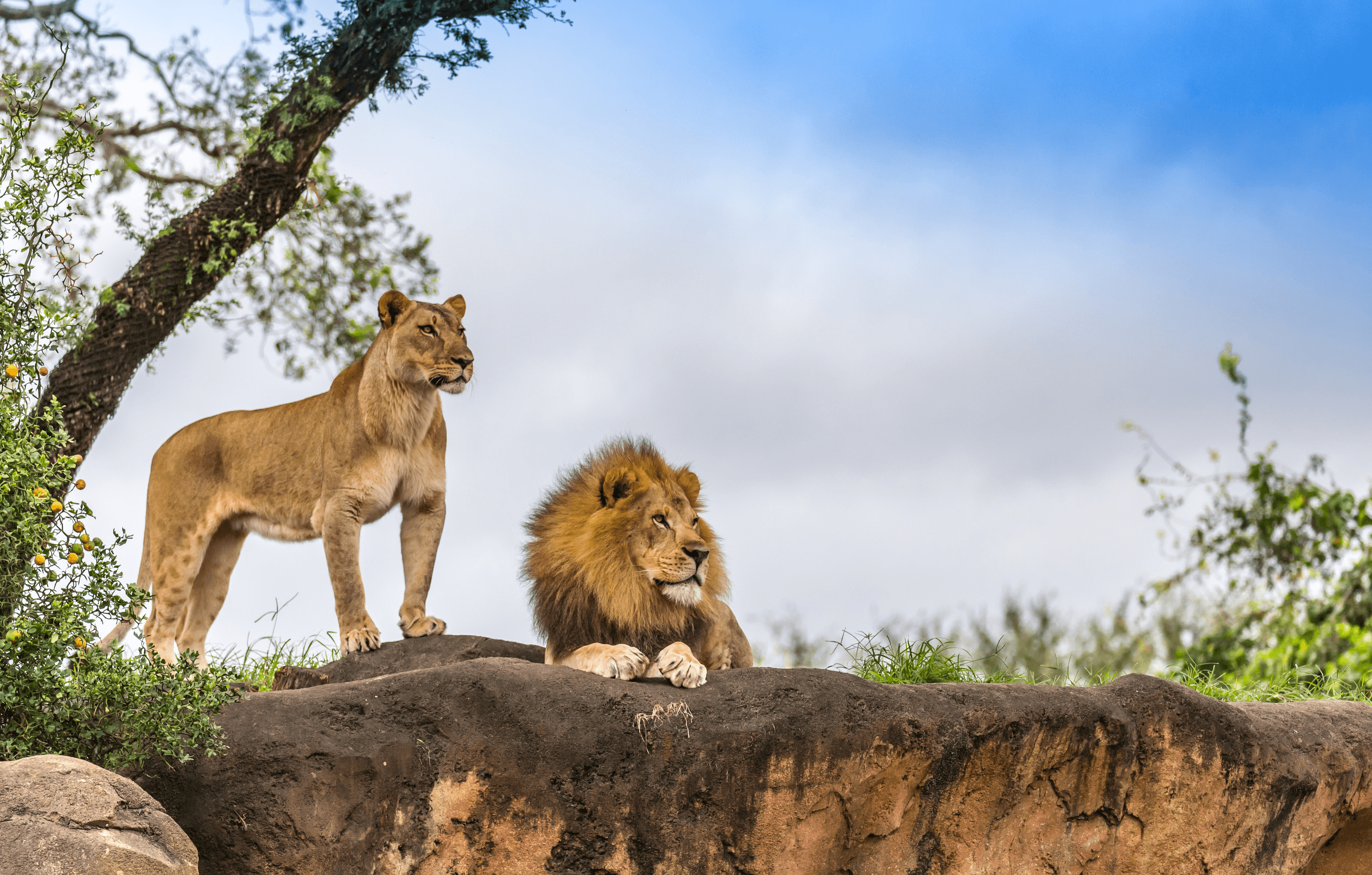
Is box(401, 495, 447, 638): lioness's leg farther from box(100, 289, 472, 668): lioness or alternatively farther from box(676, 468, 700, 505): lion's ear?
box(676, 468, 700, 505): lion's ear

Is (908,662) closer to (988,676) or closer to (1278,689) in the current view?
(988,676)

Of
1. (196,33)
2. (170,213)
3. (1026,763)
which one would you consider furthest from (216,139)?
(1026,763)

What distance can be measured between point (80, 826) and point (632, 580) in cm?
221

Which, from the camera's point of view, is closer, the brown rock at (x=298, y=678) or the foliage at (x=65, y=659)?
the foliage at (x=65, y=659)

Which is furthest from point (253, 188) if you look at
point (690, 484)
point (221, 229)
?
point (690, 484)

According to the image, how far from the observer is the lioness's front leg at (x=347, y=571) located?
6281mm

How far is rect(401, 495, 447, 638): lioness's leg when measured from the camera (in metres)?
6.56

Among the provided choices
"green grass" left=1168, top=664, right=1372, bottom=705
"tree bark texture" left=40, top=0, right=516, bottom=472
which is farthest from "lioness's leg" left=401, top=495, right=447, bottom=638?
"green grass" left=1168, top=664, right=1372, bottom=705

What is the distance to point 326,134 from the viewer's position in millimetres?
7730

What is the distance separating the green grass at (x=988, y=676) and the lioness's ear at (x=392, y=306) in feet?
9.46

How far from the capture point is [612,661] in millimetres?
4777

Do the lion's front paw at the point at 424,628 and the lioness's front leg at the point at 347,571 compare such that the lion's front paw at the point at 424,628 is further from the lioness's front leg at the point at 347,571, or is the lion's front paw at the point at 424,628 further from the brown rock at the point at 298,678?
the brown rock at the point at 298,678

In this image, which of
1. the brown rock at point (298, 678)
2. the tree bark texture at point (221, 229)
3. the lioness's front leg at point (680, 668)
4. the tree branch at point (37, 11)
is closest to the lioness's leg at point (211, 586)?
the tree bark texture at point (221, 229)

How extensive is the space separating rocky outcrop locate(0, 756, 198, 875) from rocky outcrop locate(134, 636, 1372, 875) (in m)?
0.51
